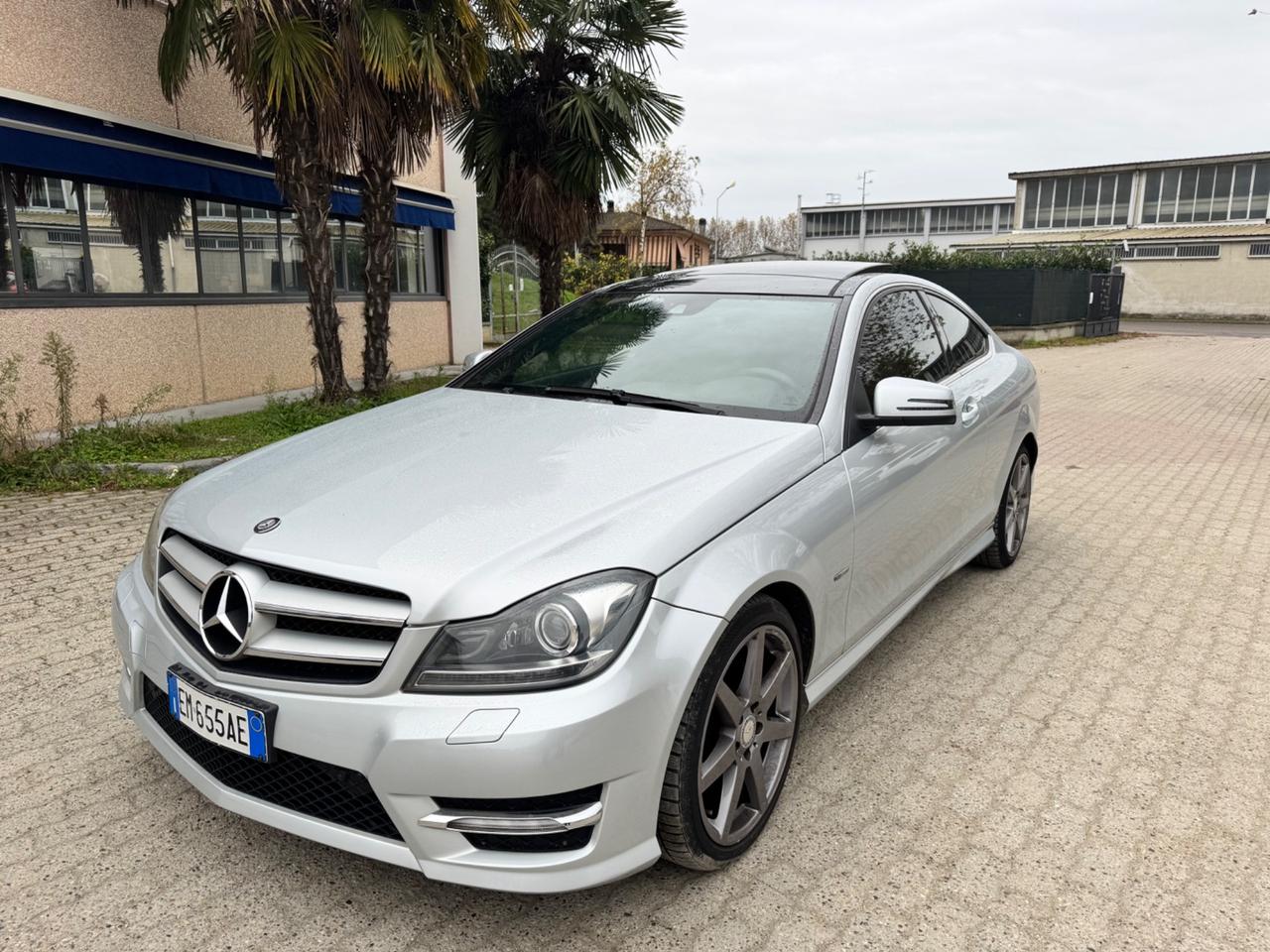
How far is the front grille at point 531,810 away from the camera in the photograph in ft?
6.59

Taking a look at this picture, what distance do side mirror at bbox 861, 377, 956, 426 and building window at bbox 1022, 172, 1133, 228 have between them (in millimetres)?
55147

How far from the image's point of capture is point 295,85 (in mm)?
7879

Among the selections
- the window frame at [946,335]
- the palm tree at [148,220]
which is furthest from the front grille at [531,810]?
the palm tree at [148,220]

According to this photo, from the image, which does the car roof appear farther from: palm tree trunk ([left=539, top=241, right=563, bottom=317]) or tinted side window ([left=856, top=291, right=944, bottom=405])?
palm tree trunk ([left=539, top=241, right=563, bottom=317])

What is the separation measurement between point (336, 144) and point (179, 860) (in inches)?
298

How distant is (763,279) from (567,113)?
8.16 m

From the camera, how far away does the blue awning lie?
26.8 ft

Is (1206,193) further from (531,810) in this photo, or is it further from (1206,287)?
(531,810)

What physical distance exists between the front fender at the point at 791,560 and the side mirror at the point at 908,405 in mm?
249

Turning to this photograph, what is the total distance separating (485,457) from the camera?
9.04ft

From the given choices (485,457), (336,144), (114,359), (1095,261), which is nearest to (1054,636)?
(485,457)

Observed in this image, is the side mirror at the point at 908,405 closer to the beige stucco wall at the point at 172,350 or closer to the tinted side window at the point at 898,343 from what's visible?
the tinted side window at the point at 898,343

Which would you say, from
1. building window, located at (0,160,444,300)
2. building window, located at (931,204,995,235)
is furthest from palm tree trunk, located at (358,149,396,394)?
building window, located at (931,204,995,235)

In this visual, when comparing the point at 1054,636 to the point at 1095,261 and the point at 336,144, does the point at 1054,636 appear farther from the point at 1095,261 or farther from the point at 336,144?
the point at 1095,261
